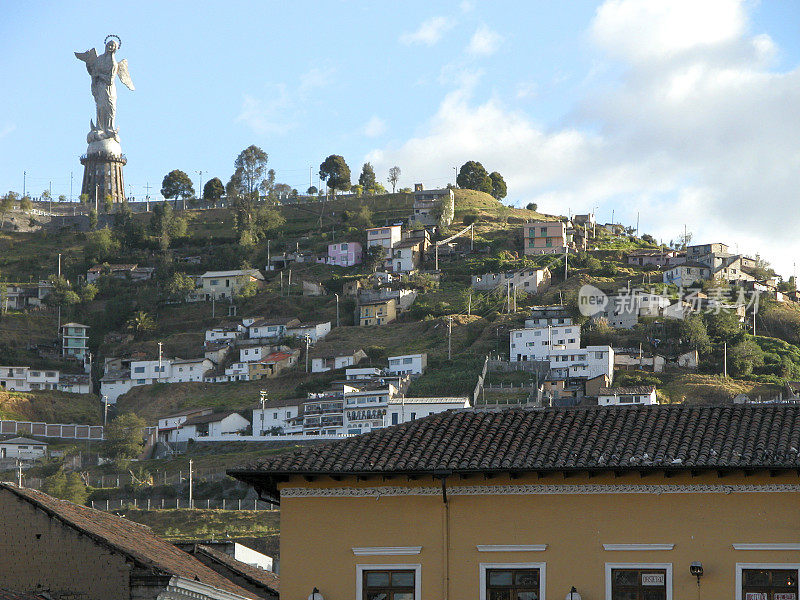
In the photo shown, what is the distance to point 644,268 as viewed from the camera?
134125 mm

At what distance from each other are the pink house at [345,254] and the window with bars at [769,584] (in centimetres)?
12325

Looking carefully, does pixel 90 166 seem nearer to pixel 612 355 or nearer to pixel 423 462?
pixel 612 355

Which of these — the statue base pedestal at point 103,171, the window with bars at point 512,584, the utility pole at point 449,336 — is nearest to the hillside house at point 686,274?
the utility pole at point 449,336

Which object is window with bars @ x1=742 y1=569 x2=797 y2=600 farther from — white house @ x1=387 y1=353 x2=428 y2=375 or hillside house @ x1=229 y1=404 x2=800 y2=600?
white house @ x1=387 y1=353 x2=428 y2=375

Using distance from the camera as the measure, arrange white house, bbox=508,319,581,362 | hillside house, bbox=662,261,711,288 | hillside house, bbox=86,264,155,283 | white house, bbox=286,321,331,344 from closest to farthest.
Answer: white house, bbox=508,319,581,362 < white house, bbox=286,321,331,344 < hillside house, bbox=662,261,711,288 < hillside house, bbox=86,264,155,283

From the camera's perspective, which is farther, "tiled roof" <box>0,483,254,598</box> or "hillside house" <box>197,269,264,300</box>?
Answer: "hillside house" <box>197,269,264,300</box>

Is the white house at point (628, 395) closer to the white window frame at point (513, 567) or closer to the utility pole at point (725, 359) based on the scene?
the utility pole at point (725, 359)

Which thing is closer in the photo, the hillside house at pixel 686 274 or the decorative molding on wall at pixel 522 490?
the decorative molding on wall at pixel 522 490

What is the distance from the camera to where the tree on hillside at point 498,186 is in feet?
554

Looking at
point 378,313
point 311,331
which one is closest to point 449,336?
point 378,313

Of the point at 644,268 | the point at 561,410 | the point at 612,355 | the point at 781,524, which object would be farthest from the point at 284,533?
the point at 644,268

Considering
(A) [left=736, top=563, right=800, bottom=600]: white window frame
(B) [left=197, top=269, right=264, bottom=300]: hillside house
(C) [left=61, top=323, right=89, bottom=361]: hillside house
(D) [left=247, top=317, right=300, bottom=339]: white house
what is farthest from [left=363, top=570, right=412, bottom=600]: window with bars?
(B) [left=197, top=269, right=264, bottom=300]: hillside house

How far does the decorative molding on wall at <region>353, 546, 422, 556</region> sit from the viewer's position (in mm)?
19438

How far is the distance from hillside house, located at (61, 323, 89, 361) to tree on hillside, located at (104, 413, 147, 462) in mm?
25879
